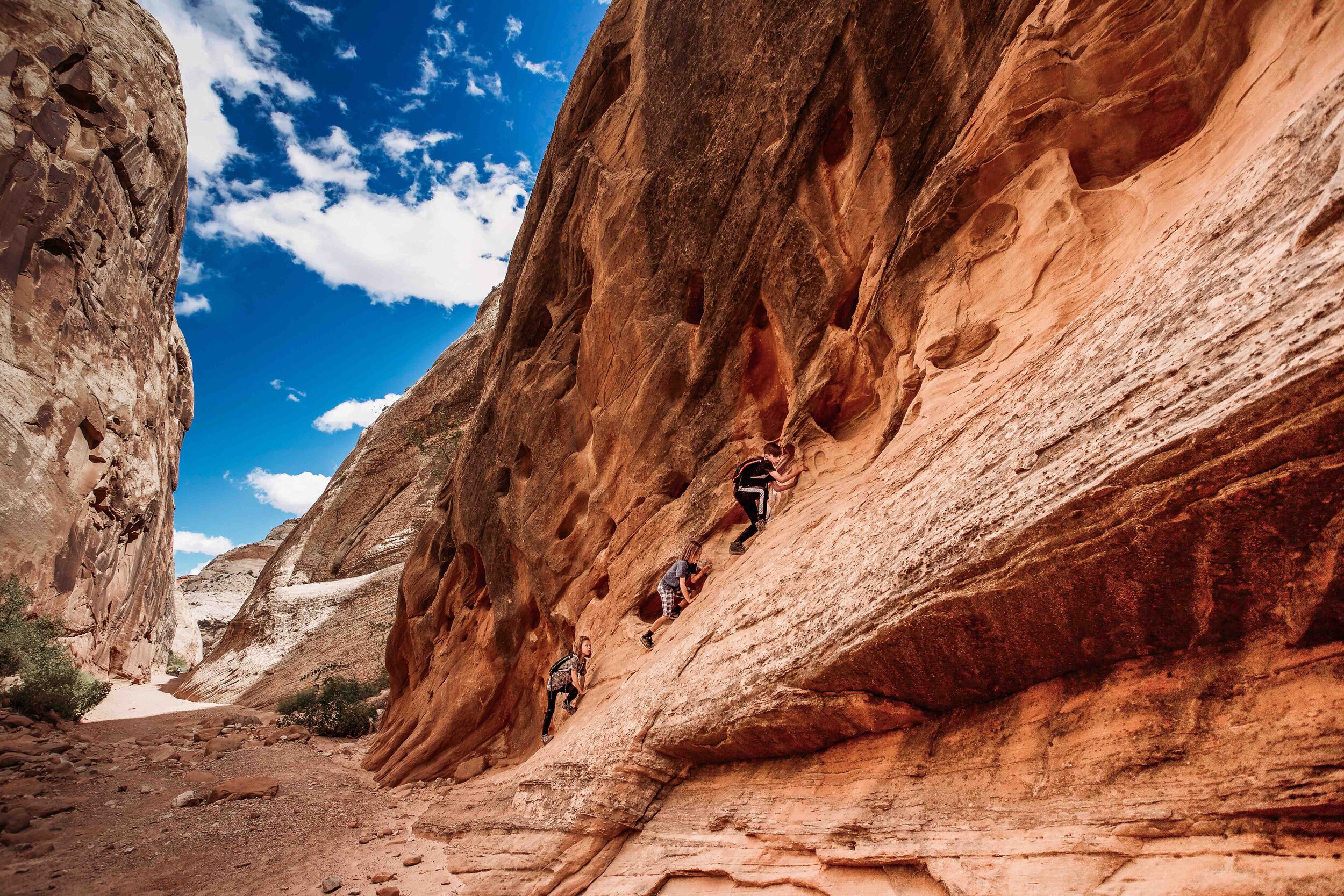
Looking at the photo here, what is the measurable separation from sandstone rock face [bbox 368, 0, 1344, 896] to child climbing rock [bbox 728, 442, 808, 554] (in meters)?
0.36

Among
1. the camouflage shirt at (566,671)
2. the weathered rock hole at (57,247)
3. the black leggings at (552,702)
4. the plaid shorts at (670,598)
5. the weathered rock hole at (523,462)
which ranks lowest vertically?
the black leggings at (552,702)

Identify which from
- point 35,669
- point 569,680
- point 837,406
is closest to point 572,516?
point 569,680

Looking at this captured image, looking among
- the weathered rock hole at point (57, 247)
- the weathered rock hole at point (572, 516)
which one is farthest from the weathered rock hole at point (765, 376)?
the weathered rock hole at point (57, 247)

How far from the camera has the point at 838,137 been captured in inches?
302

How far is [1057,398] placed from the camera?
136 inches

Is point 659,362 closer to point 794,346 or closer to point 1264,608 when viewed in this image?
point 794,346

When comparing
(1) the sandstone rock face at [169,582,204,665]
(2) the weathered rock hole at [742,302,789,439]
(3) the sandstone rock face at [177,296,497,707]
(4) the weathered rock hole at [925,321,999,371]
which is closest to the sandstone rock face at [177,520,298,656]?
(1) the sandstone rock face at [169,582,204,665]

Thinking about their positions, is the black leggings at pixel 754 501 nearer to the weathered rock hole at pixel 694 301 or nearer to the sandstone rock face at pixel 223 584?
the weathered rock hole at pixel 694 301

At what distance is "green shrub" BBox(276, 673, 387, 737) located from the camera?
16688mm

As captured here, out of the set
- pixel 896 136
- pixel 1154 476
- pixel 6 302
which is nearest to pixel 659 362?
pixel 896 136

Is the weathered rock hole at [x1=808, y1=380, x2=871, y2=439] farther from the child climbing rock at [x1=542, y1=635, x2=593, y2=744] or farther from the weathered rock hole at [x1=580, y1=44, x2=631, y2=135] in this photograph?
the weathered rock hole at [x1=580, y1=44, x2=631, y2=135]

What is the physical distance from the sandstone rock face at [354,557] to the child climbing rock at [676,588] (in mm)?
15156

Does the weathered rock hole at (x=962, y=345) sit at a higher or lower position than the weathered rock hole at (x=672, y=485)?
higher

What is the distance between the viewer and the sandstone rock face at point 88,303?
17.5 meters
